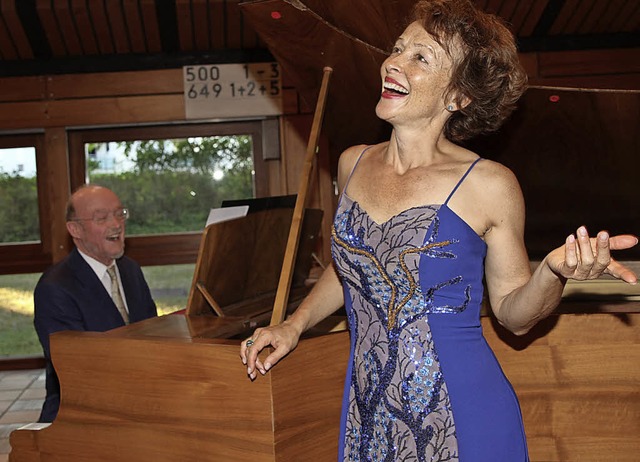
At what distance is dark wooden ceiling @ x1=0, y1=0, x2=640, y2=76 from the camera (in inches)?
238

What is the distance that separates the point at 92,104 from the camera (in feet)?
21.7

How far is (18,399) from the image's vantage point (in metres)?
5.95

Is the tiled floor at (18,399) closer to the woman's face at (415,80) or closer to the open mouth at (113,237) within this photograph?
the open mouth at (113,237)

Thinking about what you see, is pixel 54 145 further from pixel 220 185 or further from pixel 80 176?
pixel 220 185

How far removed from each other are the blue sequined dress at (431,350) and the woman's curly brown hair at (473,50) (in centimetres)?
20

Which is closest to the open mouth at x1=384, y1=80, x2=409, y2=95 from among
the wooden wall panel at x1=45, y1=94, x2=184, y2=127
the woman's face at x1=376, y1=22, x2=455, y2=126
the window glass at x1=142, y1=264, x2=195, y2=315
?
the woman's face at x1=376, y1=22, x2=455, y2=126

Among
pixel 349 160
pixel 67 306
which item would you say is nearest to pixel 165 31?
pixel 67 306

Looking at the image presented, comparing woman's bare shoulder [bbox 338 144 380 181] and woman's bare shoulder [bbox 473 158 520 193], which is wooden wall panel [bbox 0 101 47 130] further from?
woman's bare shoulder [bbox 473 158 520 193]

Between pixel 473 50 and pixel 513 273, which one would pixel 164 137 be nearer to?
pixel 473 50

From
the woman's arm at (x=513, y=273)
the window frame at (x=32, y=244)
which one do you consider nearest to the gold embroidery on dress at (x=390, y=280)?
the woman's arm at (x=513, y=273)

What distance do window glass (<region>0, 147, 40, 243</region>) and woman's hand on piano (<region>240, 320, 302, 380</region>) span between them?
5509mm

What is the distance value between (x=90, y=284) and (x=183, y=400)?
1435 millimetres

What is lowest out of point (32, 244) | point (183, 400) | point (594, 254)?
point (32, 244)

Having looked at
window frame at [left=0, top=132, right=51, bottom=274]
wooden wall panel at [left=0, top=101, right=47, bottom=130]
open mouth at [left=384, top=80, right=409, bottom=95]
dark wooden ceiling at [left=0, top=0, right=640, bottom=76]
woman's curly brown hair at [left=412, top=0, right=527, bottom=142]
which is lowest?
window frame at [left=0, top=132, right=51, bottom=274]
